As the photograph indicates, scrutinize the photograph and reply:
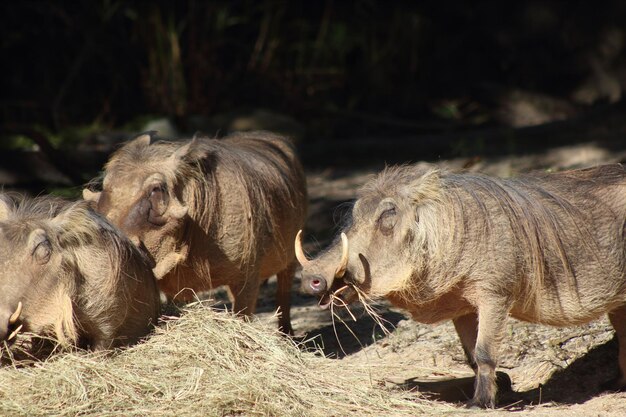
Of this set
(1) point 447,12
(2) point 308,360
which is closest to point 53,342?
(2) point 308,360

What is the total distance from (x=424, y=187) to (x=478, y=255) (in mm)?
331

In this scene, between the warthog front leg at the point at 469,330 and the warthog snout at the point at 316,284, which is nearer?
the warthog snout at the point at 316,284

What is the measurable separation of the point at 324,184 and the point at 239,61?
2.69 meters

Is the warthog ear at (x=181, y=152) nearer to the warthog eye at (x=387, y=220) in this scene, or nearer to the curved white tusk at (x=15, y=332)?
the warthog eye at (x=387, y=220)

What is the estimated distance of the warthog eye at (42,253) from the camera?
11.5 ft

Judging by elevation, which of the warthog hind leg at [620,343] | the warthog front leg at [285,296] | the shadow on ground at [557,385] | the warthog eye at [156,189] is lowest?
the warthog front leg at [285,296]

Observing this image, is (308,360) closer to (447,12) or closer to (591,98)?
(591,98)

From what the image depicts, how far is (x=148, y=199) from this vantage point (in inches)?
167

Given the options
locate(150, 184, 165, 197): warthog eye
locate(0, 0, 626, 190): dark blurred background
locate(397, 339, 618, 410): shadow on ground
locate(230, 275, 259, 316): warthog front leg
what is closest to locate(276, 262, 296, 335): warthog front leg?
locate(230, 275, 259, 316): warthog front leg

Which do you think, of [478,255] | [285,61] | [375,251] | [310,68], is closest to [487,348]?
[478,255]

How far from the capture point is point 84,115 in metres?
10.3

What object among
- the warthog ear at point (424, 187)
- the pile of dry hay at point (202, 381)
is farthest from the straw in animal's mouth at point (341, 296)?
the warthog ear at point (424, 187)

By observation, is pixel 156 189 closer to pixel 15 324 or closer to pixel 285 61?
pixel 15 324

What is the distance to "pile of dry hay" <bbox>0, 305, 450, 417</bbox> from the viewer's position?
335 centimetres
